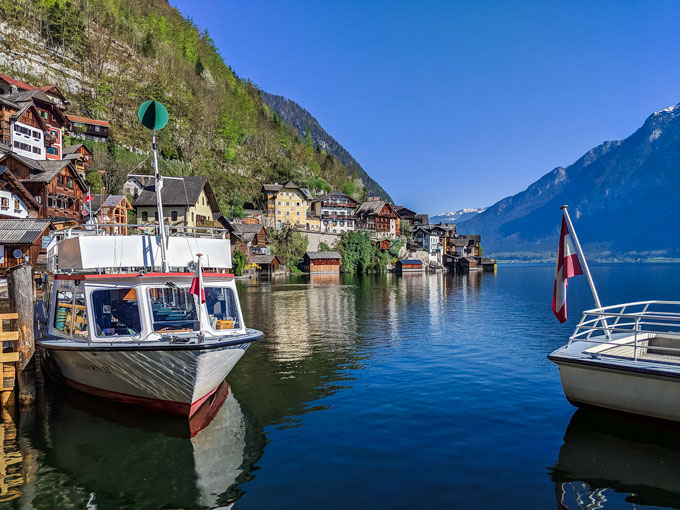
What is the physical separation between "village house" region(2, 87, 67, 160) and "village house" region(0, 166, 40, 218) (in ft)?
67.8

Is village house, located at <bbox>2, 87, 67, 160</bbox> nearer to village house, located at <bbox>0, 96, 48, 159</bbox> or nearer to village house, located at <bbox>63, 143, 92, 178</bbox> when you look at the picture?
village house, located at <bbox>0, 96, 48, 159</bbox>

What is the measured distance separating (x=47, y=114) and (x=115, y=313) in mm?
70624

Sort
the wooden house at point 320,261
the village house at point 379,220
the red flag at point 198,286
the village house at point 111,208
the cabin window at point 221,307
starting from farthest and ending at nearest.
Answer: the village house at point 379,220 < the wooden house at point 320,261 < the village house at point 111,208 < the cabin window at point 221,307 < the red flag at point 198,286

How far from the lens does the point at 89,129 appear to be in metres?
95.0

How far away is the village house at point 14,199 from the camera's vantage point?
149 feet

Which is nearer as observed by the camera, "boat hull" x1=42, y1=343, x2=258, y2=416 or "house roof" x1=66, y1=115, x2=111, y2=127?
"boat hull" x1=42, y1=343, x2=258, y2=416

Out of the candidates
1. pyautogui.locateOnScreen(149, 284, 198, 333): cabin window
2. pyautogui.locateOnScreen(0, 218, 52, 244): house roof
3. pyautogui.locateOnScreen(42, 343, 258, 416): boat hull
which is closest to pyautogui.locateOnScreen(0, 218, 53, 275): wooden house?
pyautogui.locateOnScreen(0, 218, 52, 244): house roof

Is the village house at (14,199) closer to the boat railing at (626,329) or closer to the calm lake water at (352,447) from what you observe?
the calm lake water at (352,447)

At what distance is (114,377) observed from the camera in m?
14.2

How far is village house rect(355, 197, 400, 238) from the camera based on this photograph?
477 ft

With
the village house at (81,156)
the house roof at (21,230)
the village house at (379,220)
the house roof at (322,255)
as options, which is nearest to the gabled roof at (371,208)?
the village house at (379,220)

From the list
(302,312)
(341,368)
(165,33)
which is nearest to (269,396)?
(341,368)

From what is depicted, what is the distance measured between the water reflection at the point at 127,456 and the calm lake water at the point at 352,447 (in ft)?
0.13

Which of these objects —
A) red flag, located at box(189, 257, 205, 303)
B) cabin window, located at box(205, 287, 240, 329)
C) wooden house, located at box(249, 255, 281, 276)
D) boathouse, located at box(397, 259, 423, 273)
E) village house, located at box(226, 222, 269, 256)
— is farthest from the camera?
boathouse, located at box(397, 259, 423, 273)
